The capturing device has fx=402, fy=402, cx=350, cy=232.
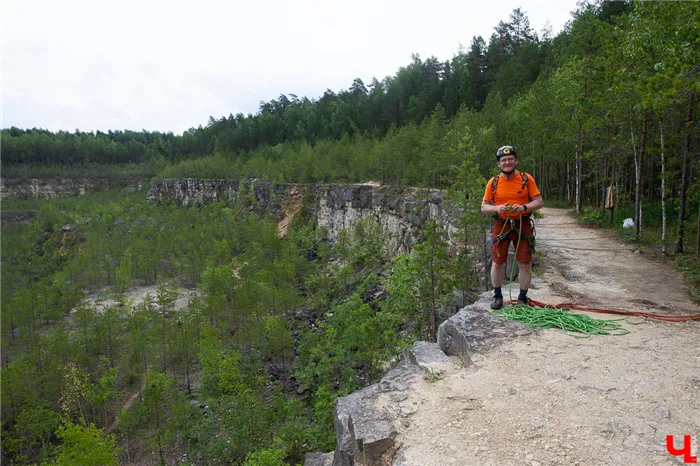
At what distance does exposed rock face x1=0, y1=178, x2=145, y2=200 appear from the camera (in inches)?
2790

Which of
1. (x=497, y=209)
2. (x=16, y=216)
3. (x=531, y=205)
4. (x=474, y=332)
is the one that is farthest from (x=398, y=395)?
(x=16, y=216)

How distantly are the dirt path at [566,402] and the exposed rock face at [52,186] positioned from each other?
85910 mm

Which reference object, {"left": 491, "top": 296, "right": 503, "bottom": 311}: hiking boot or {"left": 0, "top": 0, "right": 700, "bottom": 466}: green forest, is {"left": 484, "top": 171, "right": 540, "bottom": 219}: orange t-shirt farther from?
{"left": 0, "top": 0, "right": 700, "bottom": 466}: green forest

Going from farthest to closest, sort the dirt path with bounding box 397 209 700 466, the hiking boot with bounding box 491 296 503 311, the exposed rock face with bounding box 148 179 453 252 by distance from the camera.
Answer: the exposed rock face with bounding box 148 179 453 252 → the hiking boot with bounding box 491 296 503 311 → the dirt path with bounding box 397 209 700 466

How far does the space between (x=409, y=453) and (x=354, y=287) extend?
747 inches

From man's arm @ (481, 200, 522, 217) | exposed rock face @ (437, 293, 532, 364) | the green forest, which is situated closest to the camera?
exposed rock face @ (437, 293, 532, 364)

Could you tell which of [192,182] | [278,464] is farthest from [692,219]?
[192,182]

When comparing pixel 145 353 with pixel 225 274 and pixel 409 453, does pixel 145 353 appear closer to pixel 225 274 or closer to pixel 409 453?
pixel 225 274

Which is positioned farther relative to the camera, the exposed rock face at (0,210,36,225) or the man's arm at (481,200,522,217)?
the exposed rock face at (0,210,36,225)

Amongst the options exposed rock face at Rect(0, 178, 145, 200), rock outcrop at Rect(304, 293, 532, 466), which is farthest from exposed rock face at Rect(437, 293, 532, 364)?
exposed rock face at Rect(0, 178, 145, 200)

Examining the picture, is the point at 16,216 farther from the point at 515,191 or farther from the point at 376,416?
the point at 515,191

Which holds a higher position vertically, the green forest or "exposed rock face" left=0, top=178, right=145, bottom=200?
"exposed rock face" left=0, top=178, right=145, bottom=200

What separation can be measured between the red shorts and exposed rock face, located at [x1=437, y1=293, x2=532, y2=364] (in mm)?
892

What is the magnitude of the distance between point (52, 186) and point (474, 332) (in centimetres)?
8849
